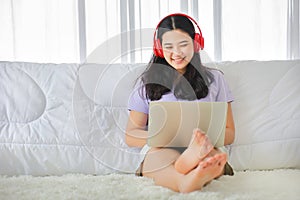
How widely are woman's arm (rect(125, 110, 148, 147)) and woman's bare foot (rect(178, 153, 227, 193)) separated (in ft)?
0.99

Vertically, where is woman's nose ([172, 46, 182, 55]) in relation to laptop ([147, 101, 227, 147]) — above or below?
above

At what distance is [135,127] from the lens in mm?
1350

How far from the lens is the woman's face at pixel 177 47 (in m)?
1.30

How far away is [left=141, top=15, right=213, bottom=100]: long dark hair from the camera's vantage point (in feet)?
4.32

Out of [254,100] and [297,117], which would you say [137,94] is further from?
[297,117]

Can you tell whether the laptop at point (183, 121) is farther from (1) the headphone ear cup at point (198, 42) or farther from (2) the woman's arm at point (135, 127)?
(1) the headphone ear cup at point (198, 42)

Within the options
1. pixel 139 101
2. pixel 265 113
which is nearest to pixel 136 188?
pixel 139 101

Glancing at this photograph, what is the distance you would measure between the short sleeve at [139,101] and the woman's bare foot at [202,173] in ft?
1.17

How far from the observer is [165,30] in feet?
4.34

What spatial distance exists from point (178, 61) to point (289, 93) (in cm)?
46

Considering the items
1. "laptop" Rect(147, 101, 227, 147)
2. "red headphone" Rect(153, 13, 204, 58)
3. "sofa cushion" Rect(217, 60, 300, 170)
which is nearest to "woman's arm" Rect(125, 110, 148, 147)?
"laptop" Rect(147, 101, 227, 147)

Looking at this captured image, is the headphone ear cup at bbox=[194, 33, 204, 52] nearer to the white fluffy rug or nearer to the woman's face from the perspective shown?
the woman's face

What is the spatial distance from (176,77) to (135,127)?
218 millimetres

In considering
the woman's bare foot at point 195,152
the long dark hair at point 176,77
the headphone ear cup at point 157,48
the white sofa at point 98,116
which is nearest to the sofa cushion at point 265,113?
the white sofa at point 98,116
